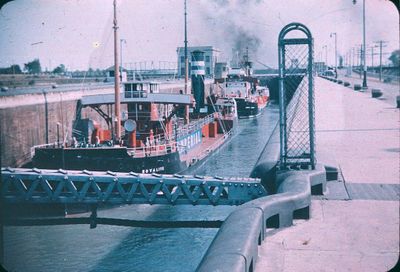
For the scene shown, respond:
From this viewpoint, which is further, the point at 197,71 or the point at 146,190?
the point at 197,71

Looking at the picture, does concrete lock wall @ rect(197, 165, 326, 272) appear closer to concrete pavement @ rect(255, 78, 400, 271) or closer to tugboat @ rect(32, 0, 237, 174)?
concrete pavement @ rect(255, 78, 400, 271)

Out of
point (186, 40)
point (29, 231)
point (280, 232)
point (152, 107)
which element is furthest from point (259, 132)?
point (280, 232)

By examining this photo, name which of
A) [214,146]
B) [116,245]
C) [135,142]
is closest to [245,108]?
[214,146]

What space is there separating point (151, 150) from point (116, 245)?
6.51 m

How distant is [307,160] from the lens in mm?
8539

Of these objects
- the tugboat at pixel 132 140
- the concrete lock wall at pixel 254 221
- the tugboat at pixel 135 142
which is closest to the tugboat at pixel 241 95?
the tugboat at pixel 135 142

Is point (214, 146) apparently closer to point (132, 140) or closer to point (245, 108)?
point (132, 140)

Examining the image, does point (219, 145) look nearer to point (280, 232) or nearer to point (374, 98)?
point (374, 98)

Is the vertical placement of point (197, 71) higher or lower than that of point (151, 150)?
higher

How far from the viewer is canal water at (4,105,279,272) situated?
1239cm

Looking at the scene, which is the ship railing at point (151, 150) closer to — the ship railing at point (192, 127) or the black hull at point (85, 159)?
the black hull at point (85, 159)

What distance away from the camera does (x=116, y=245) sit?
13.8 m

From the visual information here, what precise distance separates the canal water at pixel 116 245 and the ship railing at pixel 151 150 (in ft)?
7.47

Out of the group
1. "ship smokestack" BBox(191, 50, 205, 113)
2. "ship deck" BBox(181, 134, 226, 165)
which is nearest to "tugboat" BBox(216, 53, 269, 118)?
"ship smokestack" BBox(191, 50, 205, 113)
